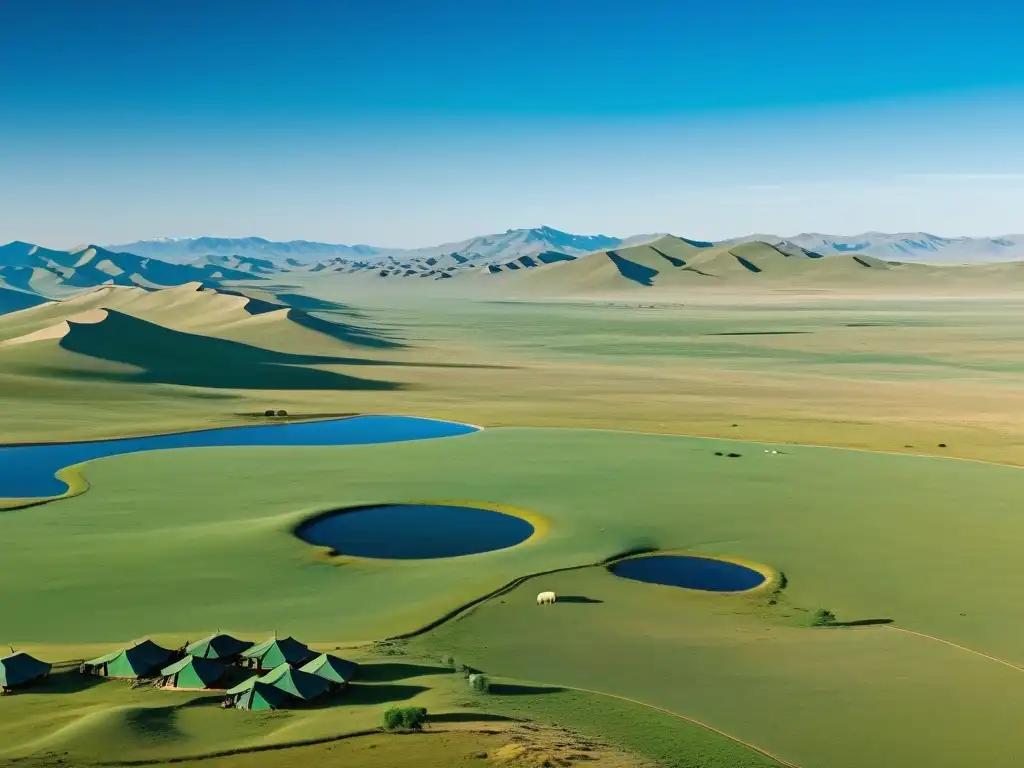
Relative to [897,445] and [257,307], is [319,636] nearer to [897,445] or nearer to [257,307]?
[897,445]

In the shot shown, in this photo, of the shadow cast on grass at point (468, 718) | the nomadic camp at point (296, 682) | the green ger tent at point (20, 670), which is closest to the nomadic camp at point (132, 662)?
the green ger tent at point (20, 670)

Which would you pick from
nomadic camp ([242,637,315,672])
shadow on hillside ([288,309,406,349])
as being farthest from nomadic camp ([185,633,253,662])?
shadow on hillside ([288,309,406,349])

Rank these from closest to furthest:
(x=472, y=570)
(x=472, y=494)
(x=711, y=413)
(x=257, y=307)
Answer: (x=472, y=570)
(x=472, y=494)
(x=711, y=413)
(x=257, y=307)

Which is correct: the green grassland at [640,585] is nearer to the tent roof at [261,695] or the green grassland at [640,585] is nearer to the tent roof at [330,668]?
the tent roof at [330,668]

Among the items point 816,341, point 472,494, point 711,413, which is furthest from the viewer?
point 816,341

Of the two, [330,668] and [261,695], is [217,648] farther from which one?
[330,668]

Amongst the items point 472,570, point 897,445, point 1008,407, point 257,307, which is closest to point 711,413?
point 897,445

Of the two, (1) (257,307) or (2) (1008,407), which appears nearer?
(2) (1008,407)
